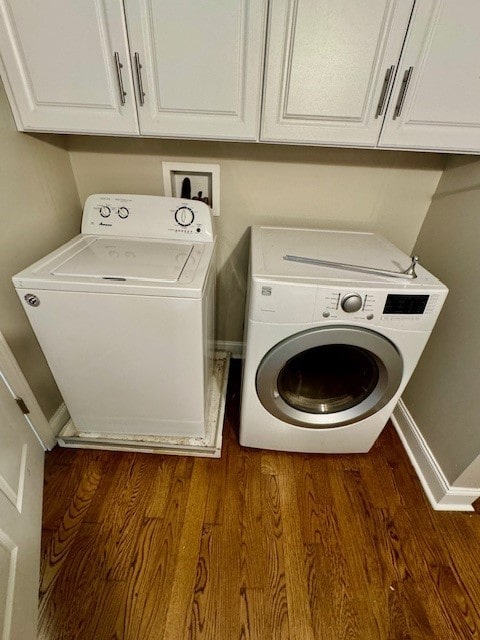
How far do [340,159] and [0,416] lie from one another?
1739 millimetres

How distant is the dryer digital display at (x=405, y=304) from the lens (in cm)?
91

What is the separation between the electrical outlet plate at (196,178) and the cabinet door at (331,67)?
42cm

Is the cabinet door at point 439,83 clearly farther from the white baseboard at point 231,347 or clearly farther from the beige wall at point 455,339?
the white baseboard at point 231,347

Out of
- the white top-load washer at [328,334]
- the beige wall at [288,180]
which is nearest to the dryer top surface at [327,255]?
the white top-load washer at [328,334]

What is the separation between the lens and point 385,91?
0.94 m

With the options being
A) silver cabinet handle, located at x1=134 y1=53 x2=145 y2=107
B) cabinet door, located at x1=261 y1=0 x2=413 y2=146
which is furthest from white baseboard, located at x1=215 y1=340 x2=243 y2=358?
silver cabinet handle, located at x1=134 y1=53 x2=145 y2=107

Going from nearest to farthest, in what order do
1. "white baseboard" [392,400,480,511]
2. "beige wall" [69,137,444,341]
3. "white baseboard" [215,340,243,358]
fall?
"white baseboard" [392,400,480,511], "beige wall" [69,137,444,341], "white baseboard" [215,340,243,358]

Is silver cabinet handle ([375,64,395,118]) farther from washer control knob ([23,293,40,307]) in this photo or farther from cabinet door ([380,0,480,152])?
washer control knob ([23,293,40,307])

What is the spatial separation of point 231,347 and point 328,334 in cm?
102

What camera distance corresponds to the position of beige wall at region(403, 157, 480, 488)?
1.09m

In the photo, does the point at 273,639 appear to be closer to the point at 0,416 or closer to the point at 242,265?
the point at 0,416

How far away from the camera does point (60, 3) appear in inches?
33.7

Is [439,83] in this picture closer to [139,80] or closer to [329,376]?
[139,80]

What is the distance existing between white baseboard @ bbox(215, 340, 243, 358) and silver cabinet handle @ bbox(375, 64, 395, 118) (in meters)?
1.38
